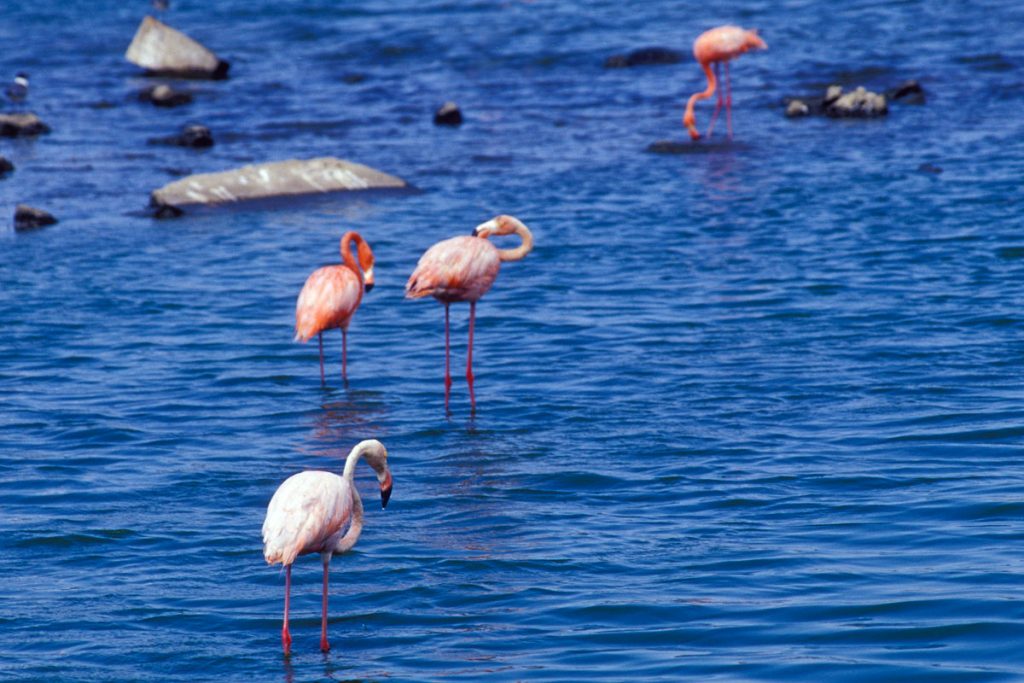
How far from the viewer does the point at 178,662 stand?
7.93 metres

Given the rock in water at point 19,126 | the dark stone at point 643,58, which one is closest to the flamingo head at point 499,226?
the rock in water at point 19,126

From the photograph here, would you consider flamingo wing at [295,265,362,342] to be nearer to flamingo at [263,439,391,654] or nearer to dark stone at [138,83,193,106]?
flamingo at [263,439,391,654]

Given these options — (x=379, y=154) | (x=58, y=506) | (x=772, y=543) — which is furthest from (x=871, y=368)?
(x=379, y=154)

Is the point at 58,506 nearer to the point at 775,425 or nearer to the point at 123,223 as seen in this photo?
the point at 775,425

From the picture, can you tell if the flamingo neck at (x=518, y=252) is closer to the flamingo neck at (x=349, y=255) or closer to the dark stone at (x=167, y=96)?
the flamingo neck at (x=349, y=255)

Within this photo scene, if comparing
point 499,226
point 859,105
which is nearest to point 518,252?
point 499,226

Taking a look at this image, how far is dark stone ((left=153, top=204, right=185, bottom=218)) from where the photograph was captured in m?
18.9

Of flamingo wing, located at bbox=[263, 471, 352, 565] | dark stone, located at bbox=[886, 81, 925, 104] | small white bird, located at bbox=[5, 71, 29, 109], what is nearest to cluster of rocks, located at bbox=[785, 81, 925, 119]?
dark stone, located at bbox=[886, 81, 925, 104]

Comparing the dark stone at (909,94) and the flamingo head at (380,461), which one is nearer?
the flamingo head at (380,461)

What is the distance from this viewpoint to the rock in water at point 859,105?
23.0m

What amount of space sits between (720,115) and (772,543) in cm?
1627

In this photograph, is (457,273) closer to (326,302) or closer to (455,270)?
(455,270)

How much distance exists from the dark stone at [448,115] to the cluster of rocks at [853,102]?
500cm

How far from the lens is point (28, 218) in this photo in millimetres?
18484
